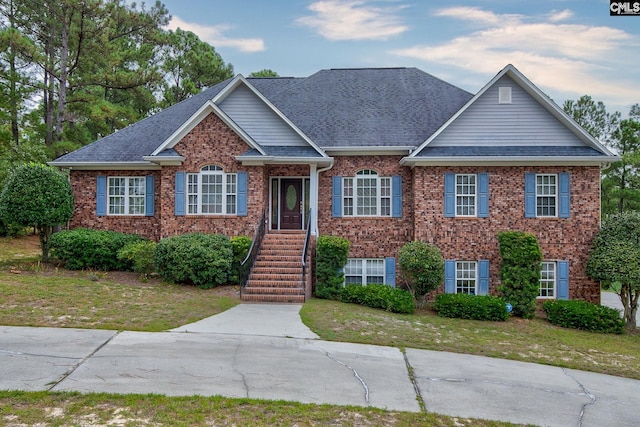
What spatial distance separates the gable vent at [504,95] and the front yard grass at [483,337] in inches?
289

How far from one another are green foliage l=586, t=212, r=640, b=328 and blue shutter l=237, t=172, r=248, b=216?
1158cm

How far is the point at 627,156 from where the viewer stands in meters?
26.6

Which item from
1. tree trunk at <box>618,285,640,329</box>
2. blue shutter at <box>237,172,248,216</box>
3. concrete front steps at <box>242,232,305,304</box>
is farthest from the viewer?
blue shutter at <box>237,172,248,216</box>

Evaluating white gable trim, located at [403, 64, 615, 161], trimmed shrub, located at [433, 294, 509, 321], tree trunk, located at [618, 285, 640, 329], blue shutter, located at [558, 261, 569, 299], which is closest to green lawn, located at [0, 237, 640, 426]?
trimmed shrub, located at [433, 294, 509, 321]

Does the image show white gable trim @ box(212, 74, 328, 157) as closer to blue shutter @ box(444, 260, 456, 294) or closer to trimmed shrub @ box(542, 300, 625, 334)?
blue shutter @ box(444, 260, 456, 294)

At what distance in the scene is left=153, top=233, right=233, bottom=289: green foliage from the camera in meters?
13.9

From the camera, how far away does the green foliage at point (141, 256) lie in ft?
48.3

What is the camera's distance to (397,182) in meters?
16.2

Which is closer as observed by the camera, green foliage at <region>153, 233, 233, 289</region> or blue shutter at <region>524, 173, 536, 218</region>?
green foliage at <region>153, 233, 233, 289</region>

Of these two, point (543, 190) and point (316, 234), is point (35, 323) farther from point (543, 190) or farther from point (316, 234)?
point (543, 190)

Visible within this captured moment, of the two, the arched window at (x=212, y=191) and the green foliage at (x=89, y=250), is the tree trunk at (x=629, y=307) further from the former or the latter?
the green foliage at (x=89, y=250)

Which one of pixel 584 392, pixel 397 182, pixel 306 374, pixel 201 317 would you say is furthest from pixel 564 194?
pixel 201 317

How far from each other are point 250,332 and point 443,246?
27.3 ft

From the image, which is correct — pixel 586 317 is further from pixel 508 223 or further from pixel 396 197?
pixel 396 197
